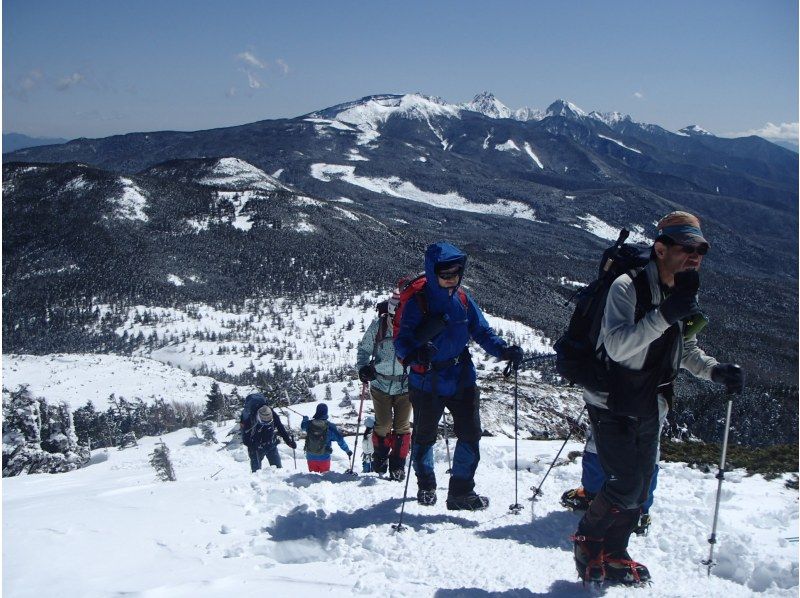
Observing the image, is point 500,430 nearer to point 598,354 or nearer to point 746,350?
point 598,354

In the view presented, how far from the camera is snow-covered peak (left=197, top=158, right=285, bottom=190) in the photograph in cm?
18275

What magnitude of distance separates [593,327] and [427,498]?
10.1ft

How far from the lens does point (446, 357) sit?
564 centimetres

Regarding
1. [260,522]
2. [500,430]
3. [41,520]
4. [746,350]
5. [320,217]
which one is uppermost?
[320,217]

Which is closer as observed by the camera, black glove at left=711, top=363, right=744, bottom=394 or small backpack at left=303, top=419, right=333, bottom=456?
black glove at left=711, top=363, right=744, bottom=394

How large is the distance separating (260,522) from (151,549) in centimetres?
125

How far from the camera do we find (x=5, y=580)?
3.48 m

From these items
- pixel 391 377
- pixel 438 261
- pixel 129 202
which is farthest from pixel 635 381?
pixel 129 202

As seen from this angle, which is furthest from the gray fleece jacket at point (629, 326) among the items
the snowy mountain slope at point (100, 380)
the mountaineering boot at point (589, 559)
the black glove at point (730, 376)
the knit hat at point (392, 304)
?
the snowy mountain slope at point (100, 380)

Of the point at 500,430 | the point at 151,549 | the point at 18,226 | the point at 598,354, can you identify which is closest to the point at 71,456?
the point at 500,430

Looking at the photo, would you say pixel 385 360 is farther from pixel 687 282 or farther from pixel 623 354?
pixel 687 282

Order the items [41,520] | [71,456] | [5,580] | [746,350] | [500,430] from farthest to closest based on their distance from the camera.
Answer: [746,350] → [71,456] → [500,430] → [41,520] → [5,580]

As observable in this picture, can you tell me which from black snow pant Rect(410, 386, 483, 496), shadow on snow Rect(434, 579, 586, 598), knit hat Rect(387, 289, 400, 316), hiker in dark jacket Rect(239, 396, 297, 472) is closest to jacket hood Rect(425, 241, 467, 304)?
black snow pant Rect(410, 386, 483, 496)

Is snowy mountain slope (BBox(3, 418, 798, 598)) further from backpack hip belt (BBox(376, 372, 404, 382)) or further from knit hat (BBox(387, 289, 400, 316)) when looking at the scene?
knit hat (BBox(387, 289, 400, 316))
